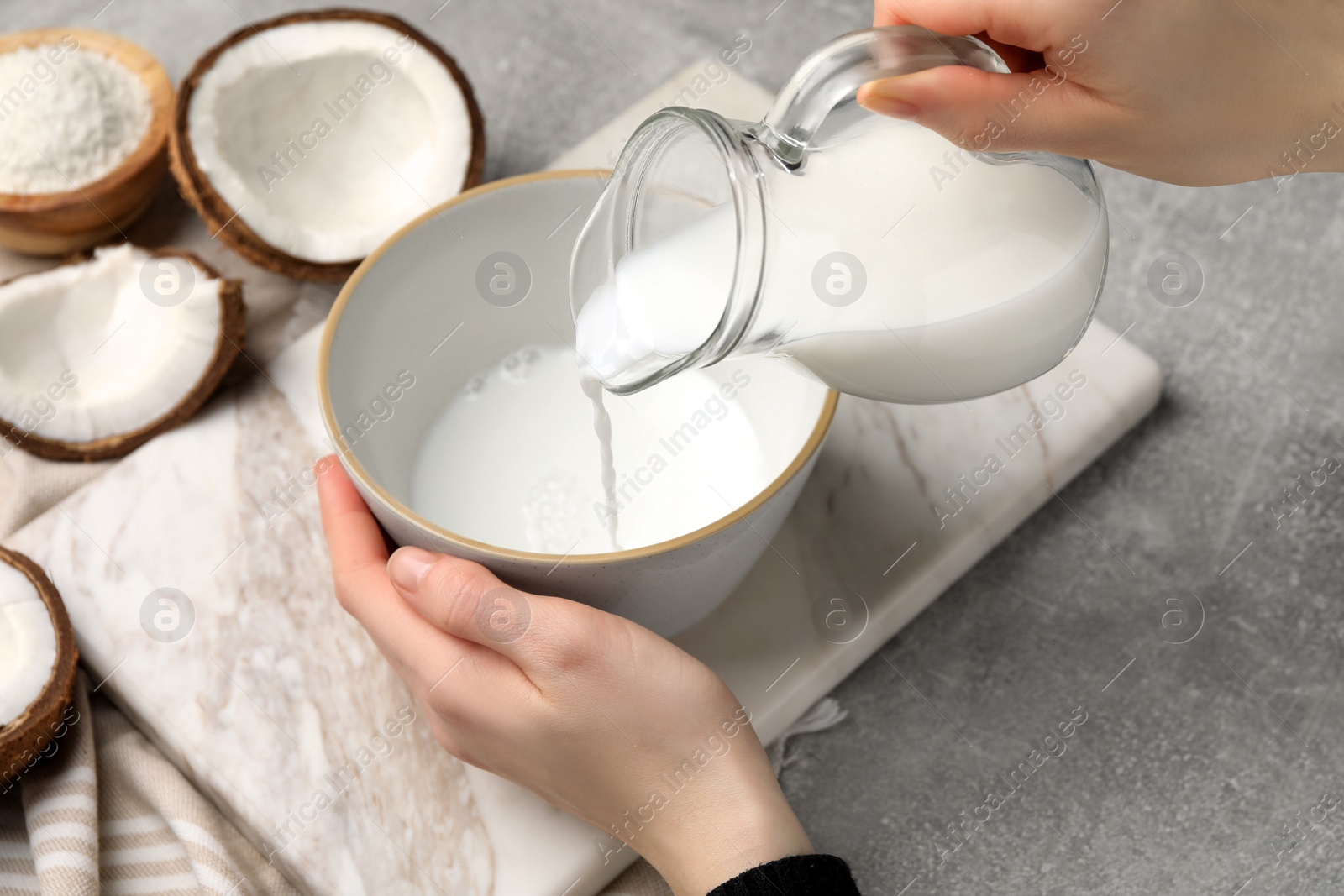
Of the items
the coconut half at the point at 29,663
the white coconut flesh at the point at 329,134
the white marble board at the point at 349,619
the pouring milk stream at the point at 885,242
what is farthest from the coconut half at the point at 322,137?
the pouring milk stream at the point at 885,242

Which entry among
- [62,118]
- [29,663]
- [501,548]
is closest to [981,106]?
[501,548]

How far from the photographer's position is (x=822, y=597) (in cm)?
85

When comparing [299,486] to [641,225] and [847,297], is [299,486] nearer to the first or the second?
[641,225]

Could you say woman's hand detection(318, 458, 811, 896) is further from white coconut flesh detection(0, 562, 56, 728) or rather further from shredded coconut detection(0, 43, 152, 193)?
shredded coconut detection(0, 43, 152, 193)

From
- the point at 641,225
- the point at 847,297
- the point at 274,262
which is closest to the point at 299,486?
the point at 274,262

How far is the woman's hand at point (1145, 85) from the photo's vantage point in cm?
55

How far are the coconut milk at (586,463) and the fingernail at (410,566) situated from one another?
0.51ft

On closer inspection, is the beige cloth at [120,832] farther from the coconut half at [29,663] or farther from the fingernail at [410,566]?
the fingernail at [410,566]

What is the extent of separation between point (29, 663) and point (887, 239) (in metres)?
0.63

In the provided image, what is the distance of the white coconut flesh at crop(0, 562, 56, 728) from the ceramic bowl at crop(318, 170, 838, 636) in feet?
0.83

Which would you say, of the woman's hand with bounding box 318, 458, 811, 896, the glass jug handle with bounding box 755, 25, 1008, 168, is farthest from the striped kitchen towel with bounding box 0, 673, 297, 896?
the glass jug handle with bounding box 755, 25, 1008, 168

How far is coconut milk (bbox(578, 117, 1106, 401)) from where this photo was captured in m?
0.57

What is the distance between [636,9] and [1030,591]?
0.82 metres

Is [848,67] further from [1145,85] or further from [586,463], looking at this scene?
[586,463]
